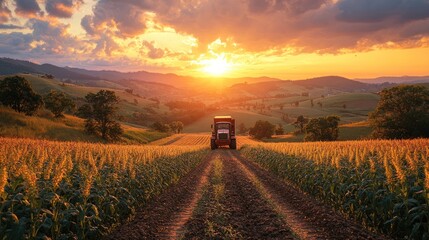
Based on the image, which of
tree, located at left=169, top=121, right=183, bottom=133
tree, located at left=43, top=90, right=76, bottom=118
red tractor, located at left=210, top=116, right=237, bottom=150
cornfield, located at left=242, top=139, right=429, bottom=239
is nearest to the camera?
cornfield, located at left=242, top=139, right=429, bottom=239

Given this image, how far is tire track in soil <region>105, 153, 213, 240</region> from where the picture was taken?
387 inches

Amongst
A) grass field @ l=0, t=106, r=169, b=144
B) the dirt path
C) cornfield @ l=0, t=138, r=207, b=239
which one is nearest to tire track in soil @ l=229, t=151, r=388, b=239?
the dirt path

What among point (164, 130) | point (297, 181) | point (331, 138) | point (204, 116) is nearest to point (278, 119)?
point (204, 116)

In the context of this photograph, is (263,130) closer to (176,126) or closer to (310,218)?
(176,126)

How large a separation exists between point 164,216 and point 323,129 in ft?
245

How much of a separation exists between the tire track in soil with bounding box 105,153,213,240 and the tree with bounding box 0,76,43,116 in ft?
187

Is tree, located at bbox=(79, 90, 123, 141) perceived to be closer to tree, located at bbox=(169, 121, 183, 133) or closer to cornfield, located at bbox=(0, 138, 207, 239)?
cornfield, located at bbox=(0, 138, 207, 239)

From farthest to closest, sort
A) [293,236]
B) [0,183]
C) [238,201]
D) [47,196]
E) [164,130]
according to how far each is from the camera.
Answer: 1. [164,130]
2. [238,201]
3. [293,236]
4. [47,196]
5. [0,183]

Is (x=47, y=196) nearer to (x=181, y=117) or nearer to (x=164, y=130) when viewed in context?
(x=164, y=130)

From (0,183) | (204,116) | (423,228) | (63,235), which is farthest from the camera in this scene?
(204,116)

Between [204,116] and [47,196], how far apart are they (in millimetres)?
176796

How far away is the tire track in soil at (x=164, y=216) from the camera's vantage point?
32.2 ft

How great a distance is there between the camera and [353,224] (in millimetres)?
10586

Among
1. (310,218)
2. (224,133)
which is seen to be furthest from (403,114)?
(310,218)
